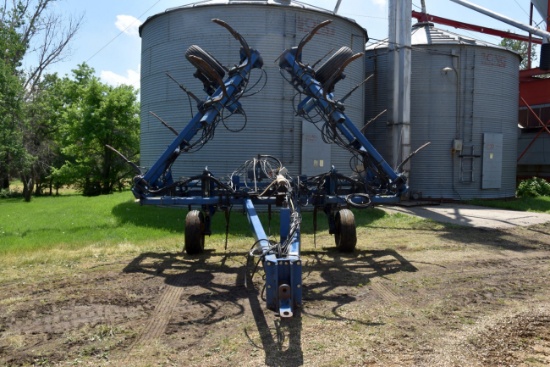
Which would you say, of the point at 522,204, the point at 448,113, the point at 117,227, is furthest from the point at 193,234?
the point at 522,204

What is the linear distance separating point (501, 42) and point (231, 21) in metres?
40.4

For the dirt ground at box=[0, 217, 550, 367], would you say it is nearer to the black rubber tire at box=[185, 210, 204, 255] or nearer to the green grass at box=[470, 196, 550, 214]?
the black rubber tire at box=[185, 210, 204, 255]

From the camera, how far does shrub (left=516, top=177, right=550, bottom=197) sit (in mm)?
22312

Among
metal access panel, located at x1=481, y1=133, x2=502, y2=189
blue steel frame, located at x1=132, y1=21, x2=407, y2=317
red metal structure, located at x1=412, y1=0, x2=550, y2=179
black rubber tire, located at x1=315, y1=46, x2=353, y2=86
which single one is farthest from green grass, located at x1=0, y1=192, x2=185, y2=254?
red metal structure, located at x1=412, y1=0, x2=550, y2=179

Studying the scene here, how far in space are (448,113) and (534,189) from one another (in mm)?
6580

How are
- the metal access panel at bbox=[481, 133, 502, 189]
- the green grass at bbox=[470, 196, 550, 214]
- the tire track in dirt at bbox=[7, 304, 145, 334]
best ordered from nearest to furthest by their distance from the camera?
the tire track in dirt at bbox=[7, 304, 145, 334]
the green grass at bbox=[470, 196, 550, 214]
the metal access panel at bbox=[481, 133, 502, 189]

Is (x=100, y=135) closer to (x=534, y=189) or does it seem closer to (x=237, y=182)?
(x=237, y=182)

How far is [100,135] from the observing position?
28.1 metres

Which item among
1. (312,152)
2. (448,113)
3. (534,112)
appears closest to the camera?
(312,152)

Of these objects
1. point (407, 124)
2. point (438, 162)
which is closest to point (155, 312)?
point (407, 124)

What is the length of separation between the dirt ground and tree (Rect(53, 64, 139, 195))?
21.6 metres

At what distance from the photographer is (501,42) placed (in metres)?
46.9

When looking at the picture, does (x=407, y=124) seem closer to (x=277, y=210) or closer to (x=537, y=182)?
(x=277, y=210)

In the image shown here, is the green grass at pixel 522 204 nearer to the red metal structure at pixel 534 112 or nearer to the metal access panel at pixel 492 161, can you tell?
the metal access panel at pixel 492 161
